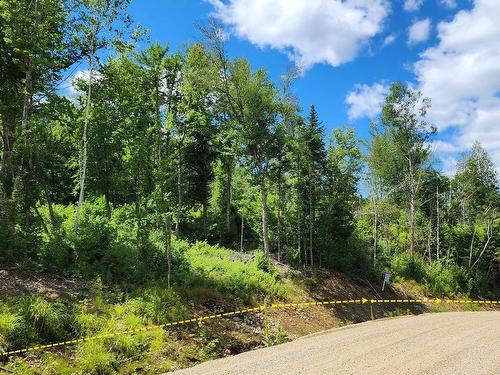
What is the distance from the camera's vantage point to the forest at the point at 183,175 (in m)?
15.4

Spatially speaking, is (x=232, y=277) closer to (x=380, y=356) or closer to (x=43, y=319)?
(x=43, y=319)

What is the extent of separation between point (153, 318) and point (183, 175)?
59.0 feet

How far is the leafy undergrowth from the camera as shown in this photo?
10602 mm

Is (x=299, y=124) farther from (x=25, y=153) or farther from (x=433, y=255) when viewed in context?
(x=433, y=255)

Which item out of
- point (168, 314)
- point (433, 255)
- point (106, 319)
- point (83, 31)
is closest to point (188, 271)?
point (168, 314)

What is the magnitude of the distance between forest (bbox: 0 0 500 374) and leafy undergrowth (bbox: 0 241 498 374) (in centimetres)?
41

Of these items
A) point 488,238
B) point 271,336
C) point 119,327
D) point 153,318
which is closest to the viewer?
point 119,327

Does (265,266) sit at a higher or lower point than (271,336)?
higher

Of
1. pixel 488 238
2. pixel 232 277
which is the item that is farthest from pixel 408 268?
pixel 232 277

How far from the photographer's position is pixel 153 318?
13.5 meters

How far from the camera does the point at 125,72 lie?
20.2 m

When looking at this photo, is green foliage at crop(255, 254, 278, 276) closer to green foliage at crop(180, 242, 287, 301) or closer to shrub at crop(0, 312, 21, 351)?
green foliage at crop(180, 242, 287, 301)

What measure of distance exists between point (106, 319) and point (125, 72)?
39.0ft

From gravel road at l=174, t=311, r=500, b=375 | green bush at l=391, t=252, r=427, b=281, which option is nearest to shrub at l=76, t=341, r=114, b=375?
gravel road at l=174, t=311, r=500, b=375
